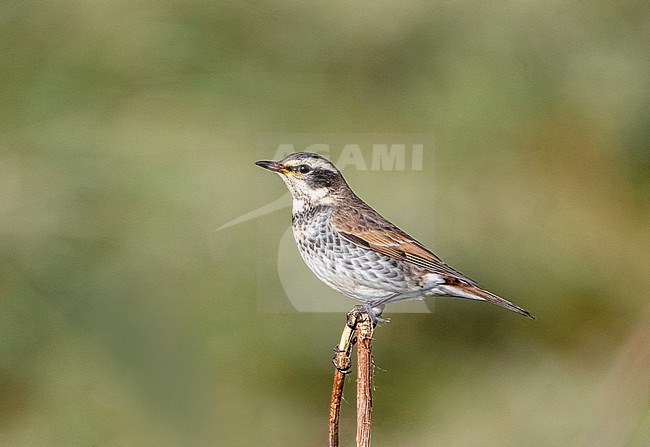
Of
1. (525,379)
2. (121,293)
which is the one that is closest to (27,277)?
(121,293)

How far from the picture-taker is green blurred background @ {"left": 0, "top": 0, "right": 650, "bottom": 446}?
96.4 inches

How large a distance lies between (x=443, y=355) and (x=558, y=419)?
1.10 feet

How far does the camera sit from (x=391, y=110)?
8.55ft

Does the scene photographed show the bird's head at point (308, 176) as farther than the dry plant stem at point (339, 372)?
Yes

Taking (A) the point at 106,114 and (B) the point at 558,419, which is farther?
(A) the point at 106,114

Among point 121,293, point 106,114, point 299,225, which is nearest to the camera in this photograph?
point 299,225

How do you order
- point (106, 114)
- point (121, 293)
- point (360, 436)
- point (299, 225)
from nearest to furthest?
point (360, 436)
point (299, 225)
point (121, 293)
point (106, 114)

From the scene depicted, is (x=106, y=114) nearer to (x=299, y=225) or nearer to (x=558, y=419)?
(x=299, y=225)

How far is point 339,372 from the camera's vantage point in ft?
3.78

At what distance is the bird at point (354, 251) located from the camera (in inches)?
61.1
